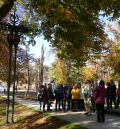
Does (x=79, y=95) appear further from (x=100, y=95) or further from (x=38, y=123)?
(x=100, y=95)

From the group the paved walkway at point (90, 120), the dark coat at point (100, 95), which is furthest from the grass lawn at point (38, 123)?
the dark coat at point (100, 95)

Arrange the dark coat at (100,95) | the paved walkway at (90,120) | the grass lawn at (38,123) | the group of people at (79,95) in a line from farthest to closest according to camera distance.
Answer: the group of people at (79,95) → the grass lawn at (38,123) → the dark coat at (100,95) → the paved walkway at (90,120)

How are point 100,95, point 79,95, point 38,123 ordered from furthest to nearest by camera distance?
point 79,95, point 38,123, point 100,95

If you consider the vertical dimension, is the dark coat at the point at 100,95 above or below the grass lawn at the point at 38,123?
above

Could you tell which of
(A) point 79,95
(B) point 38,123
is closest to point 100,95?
(B) point 38,123

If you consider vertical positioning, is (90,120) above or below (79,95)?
below

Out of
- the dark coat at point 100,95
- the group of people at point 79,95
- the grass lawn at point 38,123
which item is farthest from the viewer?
the group of people at point 79,95

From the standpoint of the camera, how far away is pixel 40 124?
23953mm

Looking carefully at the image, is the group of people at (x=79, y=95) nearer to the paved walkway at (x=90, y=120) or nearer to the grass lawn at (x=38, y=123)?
the paved walkway at (x=90, y=120)

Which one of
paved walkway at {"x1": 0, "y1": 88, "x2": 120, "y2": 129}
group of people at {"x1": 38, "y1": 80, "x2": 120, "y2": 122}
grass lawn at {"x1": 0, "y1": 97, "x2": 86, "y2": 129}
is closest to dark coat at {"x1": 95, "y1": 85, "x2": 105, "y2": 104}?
paved walkway at {"x1": 0, "y1": 88, "x2": 120, "y2": 129}

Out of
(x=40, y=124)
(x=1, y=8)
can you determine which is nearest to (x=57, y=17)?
(x=1, y=8)

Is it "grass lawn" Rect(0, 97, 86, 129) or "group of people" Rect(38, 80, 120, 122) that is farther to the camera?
"group of people" Rect(38, 80, 120, 122)

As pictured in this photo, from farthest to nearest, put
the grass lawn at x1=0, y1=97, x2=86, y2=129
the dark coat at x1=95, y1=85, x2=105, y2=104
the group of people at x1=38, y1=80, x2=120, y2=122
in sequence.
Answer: the group of people at x1=38, y1=80, x2=120, y2=122, the grass lawn at x1=0, y1=97, x2=86, y2=129, the dark coat at x1=95, y1=85, x2=105, y2=104

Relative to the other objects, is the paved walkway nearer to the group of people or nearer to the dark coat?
the group of people
